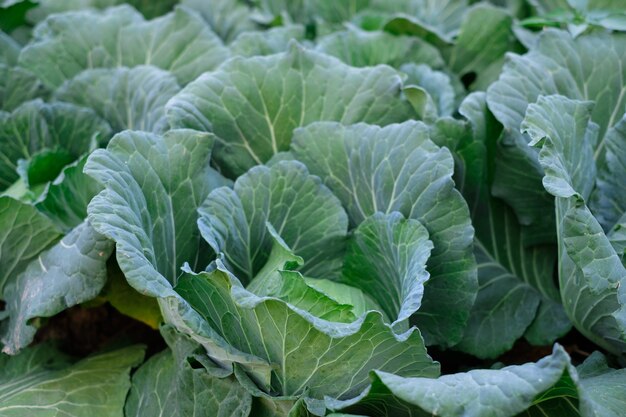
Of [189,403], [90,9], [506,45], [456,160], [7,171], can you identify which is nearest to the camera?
[189,403]

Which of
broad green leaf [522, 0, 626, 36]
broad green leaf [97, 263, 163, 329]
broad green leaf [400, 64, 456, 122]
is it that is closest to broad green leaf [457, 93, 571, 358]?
broad green leaf [400, 64, 456, 122]

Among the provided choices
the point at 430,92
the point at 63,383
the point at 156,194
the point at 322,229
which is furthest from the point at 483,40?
the point at 63,383

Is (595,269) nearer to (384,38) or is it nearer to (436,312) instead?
(436,312)

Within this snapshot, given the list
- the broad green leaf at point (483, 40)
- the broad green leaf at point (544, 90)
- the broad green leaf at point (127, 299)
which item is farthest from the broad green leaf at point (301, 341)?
the broad green leaf at point (483, 40)

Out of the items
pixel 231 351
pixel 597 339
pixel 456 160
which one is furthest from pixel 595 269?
pixel 231 351

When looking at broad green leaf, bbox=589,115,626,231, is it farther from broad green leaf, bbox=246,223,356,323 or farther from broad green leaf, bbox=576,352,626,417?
broad green leaf, bbox=246,223,356,323
